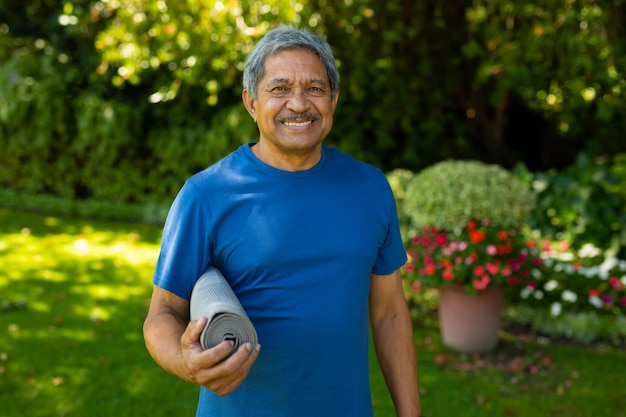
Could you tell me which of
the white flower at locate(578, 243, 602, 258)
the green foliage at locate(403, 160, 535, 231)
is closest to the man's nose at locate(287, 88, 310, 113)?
the green foliage at locate(403, 160, 535, 231)

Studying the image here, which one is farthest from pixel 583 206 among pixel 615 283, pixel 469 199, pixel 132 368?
pixel 132 368

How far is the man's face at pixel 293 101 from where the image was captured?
1.77m

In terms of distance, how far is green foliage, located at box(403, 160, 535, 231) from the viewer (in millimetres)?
5039

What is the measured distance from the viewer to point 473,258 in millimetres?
4844

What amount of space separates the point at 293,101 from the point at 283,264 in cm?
43

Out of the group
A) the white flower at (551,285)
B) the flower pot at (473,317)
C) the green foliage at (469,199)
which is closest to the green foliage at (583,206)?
the white flower at (551,285)

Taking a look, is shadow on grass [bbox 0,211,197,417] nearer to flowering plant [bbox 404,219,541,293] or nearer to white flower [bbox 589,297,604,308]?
Answer: flowering plant [bbox 404,219,541,293]

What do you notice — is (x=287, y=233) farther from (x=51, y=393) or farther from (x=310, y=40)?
(x=51, y=393)

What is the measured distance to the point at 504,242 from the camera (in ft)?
16.1

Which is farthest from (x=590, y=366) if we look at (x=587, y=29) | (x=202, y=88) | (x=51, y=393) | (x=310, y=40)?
(x=202, y=88)

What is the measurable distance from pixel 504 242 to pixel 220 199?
3586 millimetres

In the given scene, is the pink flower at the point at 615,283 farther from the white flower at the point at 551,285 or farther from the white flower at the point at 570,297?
the white flower at the point at 551,285

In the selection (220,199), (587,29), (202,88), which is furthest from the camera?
(202,88)

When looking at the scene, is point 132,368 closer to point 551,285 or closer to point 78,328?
point 78,328
